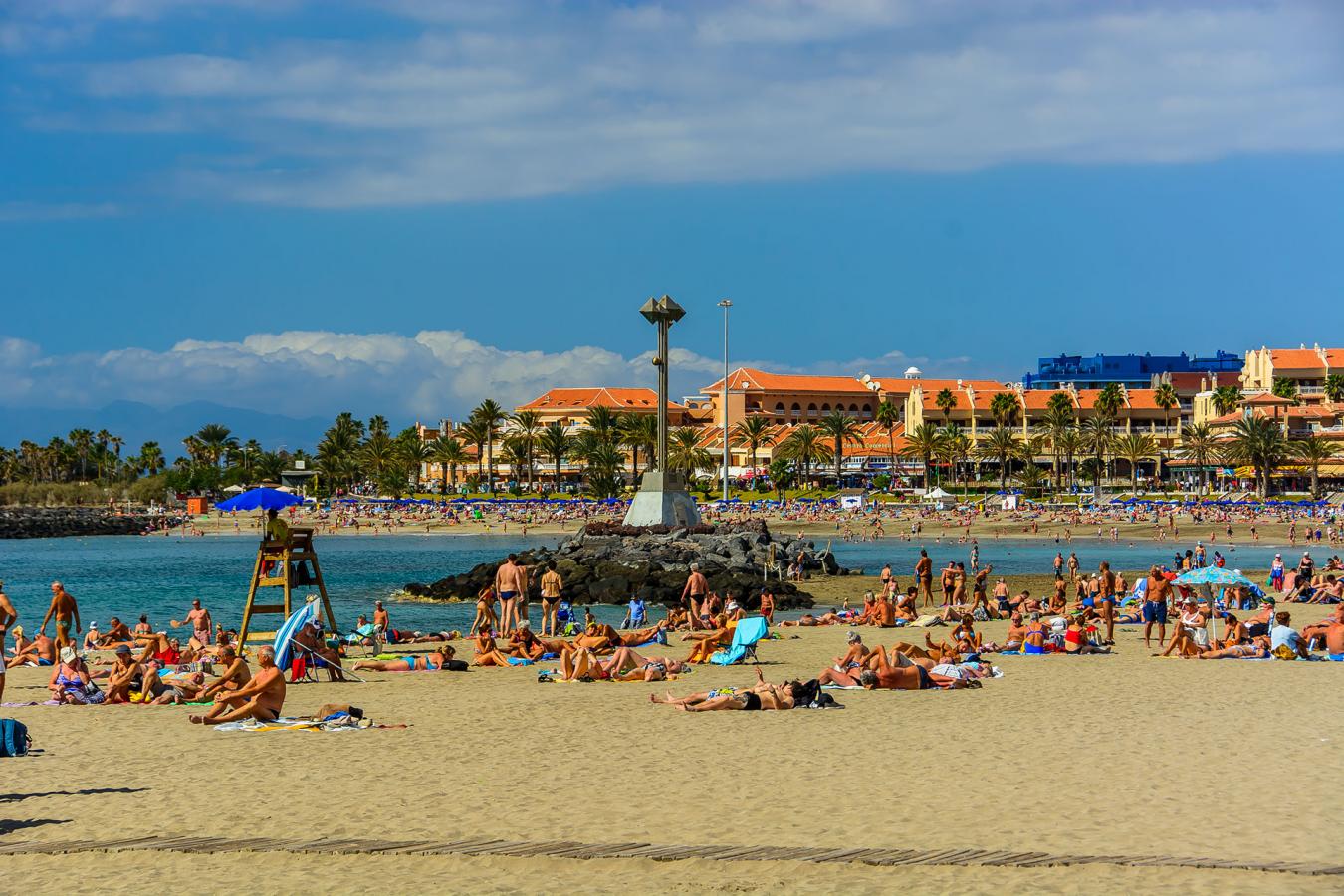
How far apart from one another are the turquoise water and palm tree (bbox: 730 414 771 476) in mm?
40479

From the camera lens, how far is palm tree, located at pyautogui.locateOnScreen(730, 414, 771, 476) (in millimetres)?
119238

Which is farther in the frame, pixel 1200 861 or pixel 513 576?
pixel 513 576

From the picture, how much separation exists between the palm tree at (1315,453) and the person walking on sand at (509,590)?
264 ft

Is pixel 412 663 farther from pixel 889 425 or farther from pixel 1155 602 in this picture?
pixel 889 425

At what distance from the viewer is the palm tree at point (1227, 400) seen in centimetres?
11400

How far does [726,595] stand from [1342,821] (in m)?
23.7

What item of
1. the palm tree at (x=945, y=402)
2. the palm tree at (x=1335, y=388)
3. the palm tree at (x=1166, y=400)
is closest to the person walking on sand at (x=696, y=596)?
the palm tree at (x=945, y=402)

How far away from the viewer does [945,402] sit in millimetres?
118438

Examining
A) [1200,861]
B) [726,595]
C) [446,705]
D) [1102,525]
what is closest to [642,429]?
[1102,525]

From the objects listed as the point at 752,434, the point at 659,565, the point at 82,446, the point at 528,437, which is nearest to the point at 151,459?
the point at 82,446

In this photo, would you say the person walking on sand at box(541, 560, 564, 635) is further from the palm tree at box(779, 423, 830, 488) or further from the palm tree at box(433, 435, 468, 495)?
the palm tree at box(433, 435, 468, 495)

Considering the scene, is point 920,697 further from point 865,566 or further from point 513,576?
point 865,566

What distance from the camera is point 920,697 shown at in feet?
50.3

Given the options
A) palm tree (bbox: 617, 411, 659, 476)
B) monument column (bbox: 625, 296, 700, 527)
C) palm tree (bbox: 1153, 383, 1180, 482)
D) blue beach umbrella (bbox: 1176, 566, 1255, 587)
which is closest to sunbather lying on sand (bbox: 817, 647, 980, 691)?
blue beach umbrella (bbox: 1176, 566, 1255, 587)
